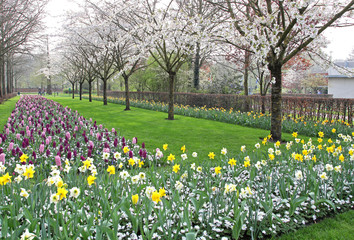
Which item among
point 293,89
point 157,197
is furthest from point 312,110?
point 293,89

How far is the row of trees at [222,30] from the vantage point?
19.4ft

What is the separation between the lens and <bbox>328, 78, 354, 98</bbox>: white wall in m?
24.4

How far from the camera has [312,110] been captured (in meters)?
9.80

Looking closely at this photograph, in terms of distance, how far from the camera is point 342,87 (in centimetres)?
→ 2486

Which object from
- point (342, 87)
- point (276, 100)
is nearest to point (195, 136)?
point (276, 100)

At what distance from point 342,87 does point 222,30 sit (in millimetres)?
22225

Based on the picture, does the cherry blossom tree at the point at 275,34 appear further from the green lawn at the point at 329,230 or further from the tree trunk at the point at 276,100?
the green lawn at the point at 329,230

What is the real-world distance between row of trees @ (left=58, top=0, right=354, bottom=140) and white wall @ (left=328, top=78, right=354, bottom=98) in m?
13.4

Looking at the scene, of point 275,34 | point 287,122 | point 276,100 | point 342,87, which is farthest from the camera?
point 342,87

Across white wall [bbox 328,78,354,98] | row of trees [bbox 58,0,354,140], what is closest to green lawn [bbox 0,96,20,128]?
row of trees [bbox 58,0,354,140]

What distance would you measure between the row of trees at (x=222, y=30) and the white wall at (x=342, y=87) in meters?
13.4

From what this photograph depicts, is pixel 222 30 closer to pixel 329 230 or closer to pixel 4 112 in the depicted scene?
pixel 329 230

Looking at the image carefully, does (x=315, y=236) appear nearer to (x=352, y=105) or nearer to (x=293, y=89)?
(x=352, y=105)

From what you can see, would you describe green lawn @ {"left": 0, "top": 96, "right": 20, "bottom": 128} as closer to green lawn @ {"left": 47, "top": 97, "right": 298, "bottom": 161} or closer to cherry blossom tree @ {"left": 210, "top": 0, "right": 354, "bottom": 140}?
green lawn @ {"left": 47, "top": 97, "right": 298, "bottom": 161}
